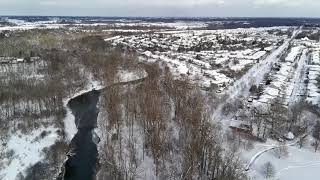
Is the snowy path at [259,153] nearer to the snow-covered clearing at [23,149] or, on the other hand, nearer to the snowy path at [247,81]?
the snowy path at [247,81]

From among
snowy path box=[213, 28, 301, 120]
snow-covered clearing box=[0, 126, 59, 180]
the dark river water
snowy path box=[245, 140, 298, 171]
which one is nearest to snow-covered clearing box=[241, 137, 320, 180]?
snowy path box=[245, 140, 298, 171]

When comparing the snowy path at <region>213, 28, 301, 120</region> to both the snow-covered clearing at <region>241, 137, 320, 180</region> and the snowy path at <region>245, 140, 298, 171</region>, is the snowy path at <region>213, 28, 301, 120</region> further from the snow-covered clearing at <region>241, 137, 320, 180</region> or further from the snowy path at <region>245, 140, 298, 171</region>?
the snow-covered clearing at <region>241, 137, 320, 180</region>

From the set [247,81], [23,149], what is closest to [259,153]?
[23,149]

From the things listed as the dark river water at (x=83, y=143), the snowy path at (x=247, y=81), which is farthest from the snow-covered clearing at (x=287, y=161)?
the dark river water at (x=83, y=143)

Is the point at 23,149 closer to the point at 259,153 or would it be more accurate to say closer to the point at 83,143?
the point at 83,143

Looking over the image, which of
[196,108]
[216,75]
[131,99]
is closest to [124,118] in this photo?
[131,99]

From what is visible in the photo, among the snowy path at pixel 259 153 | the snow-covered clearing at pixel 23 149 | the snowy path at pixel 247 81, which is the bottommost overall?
the snow-covered clearing at pixel 23 149

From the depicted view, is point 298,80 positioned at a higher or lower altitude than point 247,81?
A: higher

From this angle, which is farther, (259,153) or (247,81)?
(247,81)
